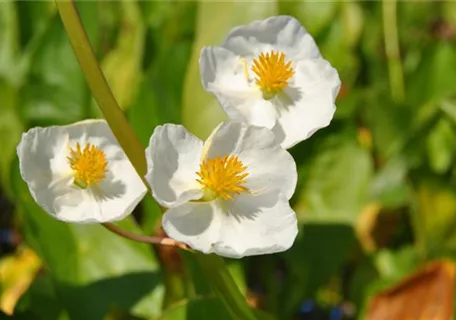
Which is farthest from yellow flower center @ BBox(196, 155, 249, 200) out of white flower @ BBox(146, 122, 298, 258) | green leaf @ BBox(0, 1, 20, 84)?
green leaf @ BBox(0, 1, 20, 84)

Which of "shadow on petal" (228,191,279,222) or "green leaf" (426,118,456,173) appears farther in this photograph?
"green leaf" (426,118,456,173)

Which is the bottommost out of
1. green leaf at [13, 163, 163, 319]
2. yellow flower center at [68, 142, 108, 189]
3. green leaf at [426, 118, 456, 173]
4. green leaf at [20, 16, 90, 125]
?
green leaf at [426, 118, 456, 173]

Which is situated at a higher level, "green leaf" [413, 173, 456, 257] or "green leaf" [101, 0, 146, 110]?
"green leaf" [101, 0, 146, 110]

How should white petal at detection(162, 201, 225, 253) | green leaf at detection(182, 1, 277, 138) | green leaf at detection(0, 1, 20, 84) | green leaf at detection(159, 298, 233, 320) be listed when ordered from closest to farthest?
white petal at detection(162, 201, 225, 253), green leaf at detection(159, 298, 233, 320), green leaf at detection(182, 1, 277, 138), green leaf at detection(0, 1, 20, 84)

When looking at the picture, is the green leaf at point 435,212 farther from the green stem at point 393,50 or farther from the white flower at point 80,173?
the white flower at point 80,173

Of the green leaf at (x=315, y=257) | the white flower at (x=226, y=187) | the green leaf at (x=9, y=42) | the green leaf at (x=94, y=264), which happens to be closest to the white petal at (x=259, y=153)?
the white flower at (x=226, y=187)

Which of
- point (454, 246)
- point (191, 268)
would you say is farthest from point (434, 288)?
point (191, 268)

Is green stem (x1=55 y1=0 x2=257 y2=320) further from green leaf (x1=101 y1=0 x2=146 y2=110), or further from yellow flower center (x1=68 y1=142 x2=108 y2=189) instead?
green leaf (x1=101 y1=0 x2=146 y2=110)
